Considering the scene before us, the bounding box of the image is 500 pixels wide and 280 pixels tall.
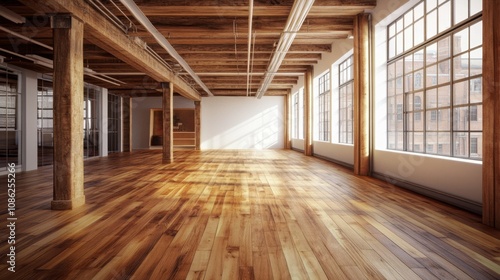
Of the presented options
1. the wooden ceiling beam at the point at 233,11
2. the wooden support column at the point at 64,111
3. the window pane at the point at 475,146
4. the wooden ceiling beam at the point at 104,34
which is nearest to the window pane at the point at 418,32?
the wooden ceiling beam at the point at 233,11

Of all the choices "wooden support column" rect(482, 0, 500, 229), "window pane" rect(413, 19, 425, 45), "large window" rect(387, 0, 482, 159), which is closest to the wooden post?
"large window" rect(387, 0, 482, 159)

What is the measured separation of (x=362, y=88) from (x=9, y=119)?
8.68 meters

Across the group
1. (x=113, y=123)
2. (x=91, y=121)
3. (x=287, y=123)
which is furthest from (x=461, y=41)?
(x=113, y=123)

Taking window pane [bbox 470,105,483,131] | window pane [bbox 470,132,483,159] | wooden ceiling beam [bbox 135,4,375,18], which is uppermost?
wooden ceiling beam [bbox 135,4,375,18]

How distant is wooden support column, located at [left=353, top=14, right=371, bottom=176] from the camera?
7254mm

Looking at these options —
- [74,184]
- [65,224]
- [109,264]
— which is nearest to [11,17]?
[74,184]

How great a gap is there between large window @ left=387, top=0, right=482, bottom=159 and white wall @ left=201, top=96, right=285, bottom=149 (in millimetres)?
12701

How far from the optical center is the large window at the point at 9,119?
27.9ft

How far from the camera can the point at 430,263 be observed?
257 cm

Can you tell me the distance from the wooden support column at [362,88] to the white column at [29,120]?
28.0 feet

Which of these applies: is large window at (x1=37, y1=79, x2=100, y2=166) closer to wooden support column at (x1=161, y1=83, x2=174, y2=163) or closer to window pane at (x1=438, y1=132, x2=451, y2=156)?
wooden support column at (x1=161, y1=83, x2=174, y2=163)

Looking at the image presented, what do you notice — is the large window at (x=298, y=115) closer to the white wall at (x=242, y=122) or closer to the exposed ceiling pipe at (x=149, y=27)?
the white wall at (x=242, y=122)

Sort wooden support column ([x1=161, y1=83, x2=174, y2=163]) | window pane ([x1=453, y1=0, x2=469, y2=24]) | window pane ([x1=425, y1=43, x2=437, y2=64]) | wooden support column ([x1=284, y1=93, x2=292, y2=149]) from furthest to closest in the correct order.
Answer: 1. wooden support column ([x1=284, y1=93, x2=292, y2=149])
2. wooden support column ([x1=161, y1=83, x2=174, y2=163])
3. window pane ([x1=425, y1=43, x2=437, y2=64])
4. window pane ([x1=453, y1=0, x2=469, y2=24])

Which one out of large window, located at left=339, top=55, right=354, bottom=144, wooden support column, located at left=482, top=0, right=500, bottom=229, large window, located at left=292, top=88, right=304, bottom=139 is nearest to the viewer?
wooden support column, located at left=482, top=0, right=500, bottom=229
